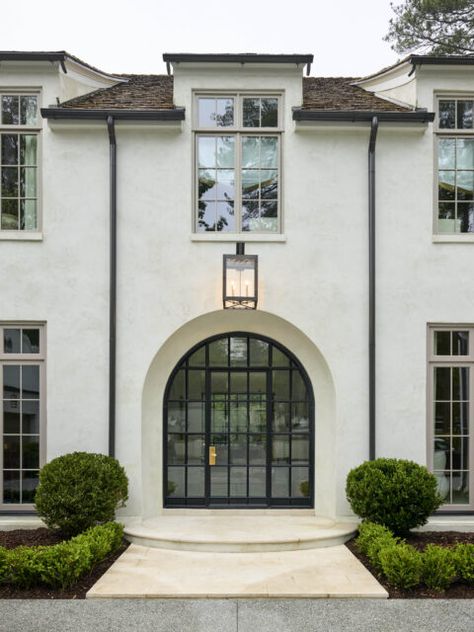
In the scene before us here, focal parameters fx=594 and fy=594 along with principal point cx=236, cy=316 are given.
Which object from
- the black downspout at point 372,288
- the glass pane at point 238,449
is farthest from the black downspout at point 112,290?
the black downspout at point 372,288

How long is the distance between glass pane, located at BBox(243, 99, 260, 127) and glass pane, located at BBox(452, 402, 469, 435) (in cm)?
551

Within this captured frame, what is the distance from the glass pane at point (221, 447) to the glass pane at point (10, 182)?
5.09 meters

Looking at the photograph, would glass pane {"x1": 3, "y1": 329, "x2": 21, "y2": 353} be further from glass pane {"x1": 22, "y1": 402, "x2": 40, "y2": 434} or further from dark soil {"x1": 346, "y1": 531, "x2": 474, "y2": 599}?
dark soil {"x1": 346, "y1": 531, "x2": 474, "y2": 599}

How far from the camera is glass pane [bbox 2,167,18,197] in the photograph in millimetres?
9430

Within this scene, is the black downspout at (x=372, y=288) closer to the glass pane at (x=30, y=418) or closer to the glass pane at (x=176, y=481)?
the glass pane at (x=176, y=481)

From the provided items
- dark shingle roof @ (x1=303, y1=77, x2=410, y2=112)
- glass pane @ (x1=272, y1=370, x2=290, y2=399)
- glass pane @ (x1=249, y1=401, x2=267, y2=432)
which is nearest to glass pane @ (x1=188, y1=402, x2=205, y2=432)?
glass pane @ (x1=249, y1=401, x2=267, y2=432)

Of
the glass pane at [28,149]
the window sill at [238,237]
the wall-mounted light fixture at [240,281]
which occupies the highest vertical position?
the glass pane at [28,149]

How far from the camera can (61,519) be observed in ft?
26.6

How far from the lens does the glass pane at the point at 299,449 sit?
9820mm

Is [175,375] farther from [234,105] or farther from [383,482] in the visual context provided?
[234,105]

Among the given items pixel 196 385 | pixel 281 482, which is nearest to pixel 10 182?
pixel 196 385

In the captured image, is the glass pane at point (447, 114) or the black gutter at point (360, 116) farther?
the glass pane at point (447, 114)

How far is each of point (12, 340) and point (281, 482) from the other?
4.90 m

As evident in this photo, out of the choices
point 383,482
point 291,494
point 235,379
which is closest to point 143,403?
point 235,379
